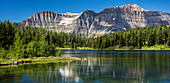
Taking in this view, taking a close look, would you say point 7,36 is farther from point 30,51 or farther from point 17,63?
point 17,63

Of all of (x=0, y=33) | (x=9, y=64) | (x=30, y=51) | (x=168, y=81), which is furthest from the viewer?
(x=0, y=33)

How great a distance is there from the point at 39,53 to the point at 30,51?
5195mm

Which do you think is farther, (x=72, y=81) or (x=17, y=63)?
(x=17, y=63)

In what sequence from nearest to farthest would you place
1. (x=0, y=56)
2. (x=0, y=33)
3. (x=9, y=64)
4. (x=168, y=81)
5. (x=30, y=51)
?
(x=168, y=81)
(x=9, y=64)
(x=0, y=56)
(x=30, y=51)
(x=0, y=33)

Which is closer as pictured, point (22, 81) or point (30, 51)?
point (22, 81)

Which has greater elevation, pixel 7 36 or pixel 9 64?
pixel 7 36

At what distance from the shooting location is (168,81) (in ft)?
109

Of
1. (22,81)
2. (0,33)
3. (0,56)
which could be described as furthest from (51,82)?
(0,33)

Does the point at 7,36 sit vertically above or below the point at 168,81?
above

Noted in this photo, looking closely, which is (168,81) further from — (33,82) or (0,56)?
(0,56)

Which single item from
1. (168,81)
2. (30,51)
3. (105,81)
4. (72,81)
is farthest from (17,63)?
(168,81)

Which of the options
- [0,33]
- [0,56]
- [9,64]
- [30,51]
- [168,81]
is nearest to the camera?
[168,81]

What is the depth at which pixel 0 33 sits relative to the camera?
102m

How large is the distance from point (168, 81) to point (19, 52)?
6515 cm
